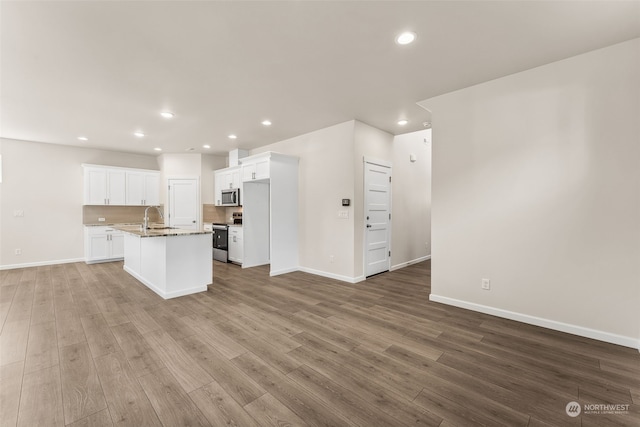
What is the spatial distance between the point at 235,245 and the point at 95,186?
3.69 metres

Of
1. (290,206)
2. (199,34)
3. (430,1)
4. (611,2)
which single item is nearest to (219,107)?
(199,34)

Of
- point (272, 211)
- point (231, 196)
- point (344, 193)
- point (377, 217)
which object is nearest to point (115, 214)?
point (231, 196)

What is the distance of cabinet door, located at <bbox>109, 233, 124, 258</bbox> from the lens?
6.46 m

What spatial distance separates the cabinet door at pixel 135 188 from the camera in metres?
6.86

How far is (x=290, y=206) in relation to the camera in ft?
18.0

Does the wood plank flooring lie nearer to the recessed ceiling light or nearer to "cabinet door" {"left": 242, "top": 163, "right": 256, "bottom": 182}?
the recessed ceiling light

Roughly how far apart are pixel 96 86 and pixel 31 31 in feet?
3.48

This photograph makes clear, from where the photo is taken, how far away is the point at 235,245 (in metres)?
6.17

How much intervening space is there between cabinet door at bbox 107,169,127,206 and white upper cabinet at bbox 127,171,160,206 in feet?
0.34

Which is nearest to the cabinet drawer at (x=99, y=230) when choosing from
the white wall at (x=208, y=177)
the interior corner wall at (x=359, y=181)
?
the white wall at (x=208, y=177)

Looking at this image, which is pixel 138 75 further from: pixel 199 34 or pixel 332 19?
pixel 332 19

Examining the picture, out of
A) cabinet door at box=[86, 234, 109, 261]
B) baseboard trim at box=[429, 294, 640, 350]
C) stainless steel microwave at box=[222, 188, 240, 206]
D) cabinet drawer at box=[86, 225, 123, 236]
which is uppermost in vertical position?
stainless steel microwave at box=[222, 188, 240, 206]

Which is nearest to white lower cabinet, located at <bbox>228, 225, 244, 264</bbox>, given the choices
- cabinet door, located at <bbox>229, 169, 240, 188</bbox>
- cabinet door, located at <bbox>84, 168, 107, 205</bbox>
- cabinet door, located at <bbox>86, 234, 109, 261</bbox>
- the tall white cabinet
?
the tall white cabinet

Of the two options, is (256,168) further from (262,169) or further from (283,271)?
(283,271)
